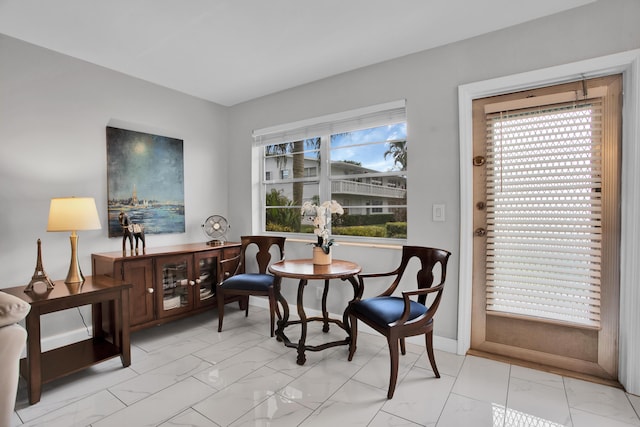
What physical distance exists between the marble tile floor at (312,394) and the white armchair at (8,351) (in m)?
0.28

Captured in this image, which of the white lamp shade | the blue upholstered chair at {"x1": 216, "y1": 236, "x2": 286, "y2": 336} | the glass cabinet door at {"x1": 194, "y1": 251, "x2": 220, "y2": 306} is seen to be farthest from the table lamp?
the blue upholstered chair at {"x1": 216, "y1": 236, "x2": 286, "y2": 336}

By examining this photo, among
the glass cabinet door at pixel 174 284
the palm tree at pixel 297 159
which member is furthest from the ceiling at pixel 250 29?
the glass cabinet door at pixel 174 284

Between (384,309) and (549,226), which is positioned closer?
(384,309)

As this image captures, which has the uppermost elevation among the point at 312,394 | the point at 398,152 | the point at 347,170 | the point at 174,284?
the point at 398,152

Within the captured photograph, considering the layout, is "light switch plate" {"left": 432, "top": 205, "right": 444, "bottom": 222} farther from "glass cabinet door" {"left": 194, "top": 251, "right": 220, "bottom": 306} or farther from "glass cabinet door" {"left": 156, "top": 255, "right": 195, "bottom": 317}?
"glass cabinet door" {"left": 156, "top": 255, "right": 195, "bottom": 317}

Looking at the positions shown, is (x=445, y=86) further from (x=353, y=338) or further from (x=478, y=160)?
(x=353, y=338)

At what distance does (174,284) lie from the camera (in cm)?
302

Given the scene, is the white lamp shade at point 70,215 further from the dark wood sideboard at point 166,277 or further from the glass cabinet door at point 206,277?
the glass cabinet door at point 206,277

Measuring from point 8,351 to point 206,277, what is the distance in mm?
1815

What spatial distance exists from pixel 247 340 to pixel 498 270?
2196 millimetres

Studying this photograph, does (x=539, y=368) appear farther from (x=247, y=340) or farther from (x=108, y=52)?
(x=108, y=52)

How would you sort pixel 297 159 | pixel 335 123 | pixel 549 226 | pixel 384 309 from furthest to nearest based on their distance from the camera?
pixel 297 159 → pixel 335 123 → pixel 549 226 → pixel 384 309

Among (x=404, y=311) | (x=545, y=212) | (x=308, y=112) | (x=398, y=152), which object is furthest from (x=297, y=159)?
(x=545, y=212)

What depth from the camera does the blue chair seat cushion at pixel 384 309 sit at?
2033 millimetres
